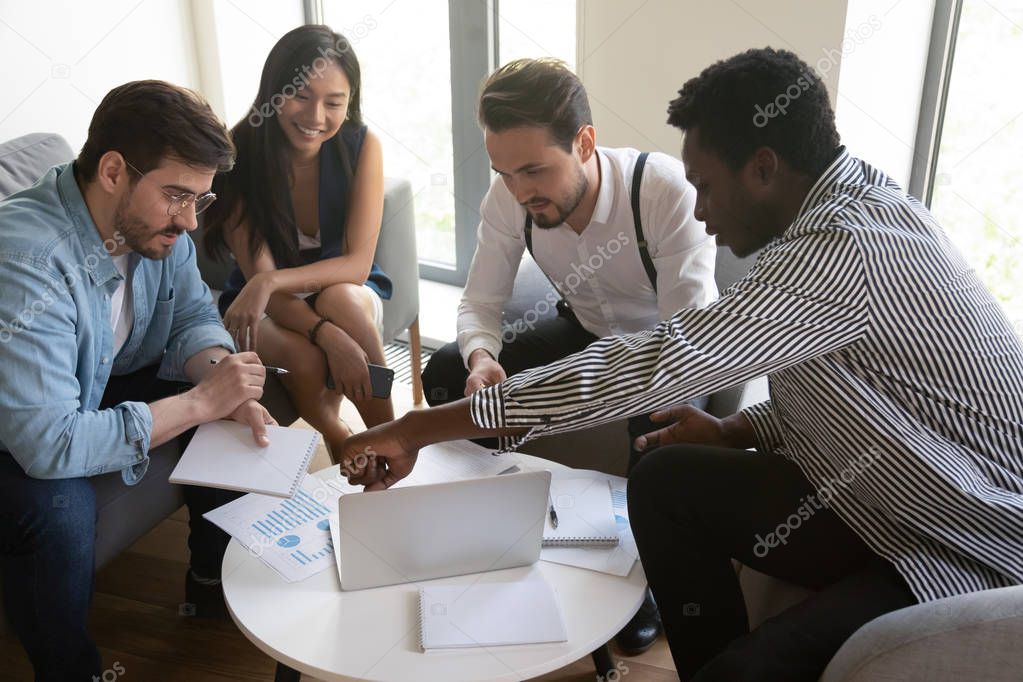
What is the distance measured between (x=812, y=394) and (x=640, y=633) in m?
0.68

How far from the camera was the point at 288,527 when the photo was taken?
151 centimetres

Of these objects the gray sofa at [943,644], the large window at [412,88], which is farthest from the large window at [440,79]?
the gray sofa at [943,644]

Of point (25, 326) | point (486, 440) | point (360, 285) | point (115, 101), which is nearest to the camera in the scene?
point (25, 326)

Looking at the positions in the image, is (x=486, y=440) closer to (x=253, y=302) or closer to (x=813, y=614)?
(x=253, y=302)

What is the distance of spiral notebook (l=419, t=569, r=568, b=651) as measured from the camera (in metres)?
1.25

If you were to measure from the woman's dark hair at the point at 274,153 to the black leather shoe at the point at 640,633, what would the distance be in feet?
3.88

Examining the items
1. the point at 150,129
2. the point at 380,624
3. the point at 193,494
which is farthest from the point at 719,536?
the point at 150,129

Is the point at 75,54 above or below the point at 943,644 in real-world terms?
above

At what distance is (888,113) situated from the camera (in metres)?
2.25

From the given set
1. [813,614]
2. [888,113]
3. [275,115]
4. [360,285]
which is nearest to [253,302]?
[360,285]

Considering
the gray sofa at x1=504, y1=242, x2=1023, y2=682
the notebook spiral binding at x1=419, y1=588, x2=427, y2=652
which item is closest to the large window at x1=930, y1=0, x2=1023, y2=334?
the gray sofa at x1=504, y1=242, x2=1023, y2=682

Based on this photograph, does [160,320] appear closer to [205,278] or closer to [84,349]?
[84,349]

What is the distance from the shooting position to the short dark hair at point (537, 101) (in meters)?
1.78

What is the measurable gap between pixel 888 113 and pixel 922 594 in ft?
4.78
